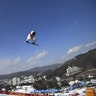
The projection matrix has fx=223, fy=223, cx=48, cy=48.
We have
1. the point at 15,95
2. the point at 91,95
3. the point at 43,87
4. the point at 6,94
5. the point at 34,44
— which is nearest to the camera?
the point at 91,95

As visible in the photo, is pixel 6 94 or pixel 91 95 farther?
pixel 6 94

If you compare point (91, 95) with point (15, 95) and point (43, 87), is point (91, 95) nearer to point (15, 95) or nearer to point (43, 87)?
point (15, 95)

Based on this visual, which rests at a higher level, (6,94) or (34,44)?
(34,44)

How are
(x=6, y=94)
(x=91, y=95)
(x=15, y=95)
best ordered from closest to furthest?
(x=91, y=95), (x=15, y=95), (x=6, y=94)

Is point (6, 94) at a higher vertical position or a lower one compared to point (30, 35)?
lower

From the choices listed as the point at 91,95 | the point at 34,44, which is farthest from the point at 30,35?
the point at 91,95

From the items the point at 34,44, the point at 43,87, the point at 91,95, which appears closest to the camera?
the point at 91,95

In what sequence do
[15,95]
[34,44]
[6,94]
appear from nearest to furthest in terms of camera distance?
1. [34,44]
2. [15,95]
3. [6,94]

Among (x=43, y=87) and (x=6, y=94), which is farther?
(x=43, y=87)

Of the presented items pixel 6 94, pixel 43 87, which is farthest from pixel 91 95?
pixel 43 87

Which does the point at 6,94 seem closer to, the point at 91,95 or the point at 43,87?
the point at 91,95
